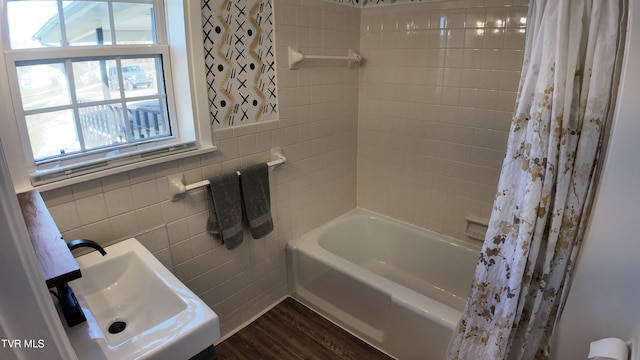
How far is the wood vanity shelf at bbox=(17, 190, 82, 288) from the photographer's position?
0.76 metres

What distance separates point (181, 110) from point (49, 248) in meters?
1.03

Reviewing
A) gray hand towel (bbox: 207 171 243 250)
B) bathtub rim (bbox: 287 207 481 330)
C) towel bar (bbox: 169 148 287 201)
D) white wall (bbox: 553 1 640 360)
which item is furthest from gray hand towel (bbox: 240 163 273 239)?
white wall (bbox: 553 1 640 360)

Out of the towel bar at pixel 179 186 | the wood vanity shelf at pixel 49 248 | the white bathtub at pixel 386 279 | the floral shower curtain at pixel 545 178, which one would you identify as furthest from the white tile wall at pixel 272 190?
the floral shower curtain at pixel 545 178

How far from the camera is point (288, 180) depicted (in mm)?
2258

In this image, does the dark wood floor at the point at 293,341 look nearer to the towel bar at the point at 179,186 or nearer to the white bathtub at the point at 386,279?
the white bathtub at the point at 386,279

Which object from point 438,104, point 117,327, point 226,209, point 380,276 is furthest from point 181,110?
point 438,104

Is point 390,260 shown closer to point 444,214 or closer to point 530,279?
point 444,214

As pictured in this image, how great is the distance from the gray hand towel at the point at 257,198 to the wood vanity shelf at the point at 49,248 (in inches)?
36.9

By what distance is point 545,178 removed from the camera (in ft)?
3.84

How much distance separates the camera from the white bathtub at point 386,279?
184 centimetres

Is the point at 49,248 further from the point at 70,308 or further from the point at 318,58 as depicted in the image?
the point at 318,58

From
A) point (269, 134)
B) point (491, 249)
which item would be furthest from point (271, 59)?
point (491, 249)

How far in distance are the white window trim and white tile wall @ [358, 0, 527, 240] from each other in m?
1.26

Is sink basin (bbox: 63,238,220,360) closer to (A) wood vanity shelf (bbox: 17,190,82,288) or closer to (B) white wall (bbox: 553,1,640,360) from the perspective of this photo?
(A) wood vanity shelf (bbox: 17,190,82,288)
